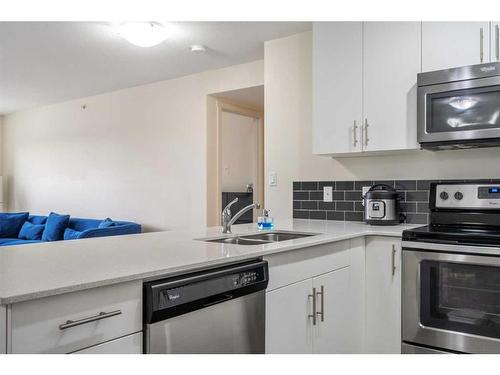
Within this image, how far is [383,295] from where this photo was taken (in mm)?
2430

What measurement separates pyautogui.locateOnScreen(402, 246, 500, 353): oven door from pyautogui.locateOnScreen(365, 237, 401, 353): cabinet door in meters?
0.07

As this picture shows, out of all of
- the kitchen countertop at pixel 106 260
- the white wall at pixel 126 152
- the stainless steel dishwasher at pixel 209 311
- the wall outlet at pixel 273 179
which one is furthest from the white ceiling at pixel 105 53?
the stainless steel dishwasher at pixel 209 311

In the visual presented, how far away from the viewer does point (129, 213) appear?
5.23 meters

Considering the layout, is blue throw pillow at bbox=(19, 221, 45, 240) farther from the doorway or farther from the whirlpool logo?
the whirlpool logo

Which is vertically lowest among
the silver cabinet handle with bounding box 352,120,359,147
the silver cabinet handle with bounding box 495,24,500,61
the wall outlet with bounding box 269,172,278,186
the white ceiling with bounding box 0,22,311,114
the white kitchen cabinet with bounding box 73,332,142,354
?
the white kitchen cabinet with bounding box 73,332,142,354

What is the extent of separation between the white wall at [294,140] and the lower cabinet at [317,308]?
0.86 m

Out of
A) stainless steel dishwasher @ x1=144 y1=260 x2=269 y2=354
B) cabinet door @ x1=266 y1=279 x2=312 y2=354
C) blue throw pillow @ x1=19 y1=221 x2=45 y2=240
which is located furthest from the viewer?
blue throw pillow @ x1=19 y1=221 x2=45 y2=240

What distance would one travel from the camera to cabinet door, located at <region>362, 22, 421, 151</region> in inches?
102

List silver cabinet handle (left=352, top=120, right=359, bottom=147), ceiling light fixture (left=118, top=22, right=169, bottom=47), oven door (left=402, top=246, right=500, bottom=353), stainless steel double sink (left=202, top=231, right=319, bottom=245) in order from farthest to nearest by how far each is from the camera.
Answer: ceiling light fixture (left=118, top=22, right=169, bottom=47) < silver cabinet handle (left=352, top=120, right=359, bottom=147) < stainless steel double sink (left=202, top=231, right=319, bottom=245) < oven door (left=402, top=246, right=500, bottom=353)

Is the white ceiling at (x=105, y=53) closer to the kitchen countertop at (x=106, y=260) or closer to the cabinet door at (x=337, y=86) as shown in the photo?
the cabinet door at (x=337, y=86)

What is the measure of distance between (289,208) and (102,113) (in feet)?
10.7

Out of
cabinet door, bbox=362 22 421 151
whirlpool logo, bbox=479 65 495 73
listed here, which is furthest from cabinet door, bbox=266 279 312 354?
whirlpool logo, bbox=479 65 495 73
